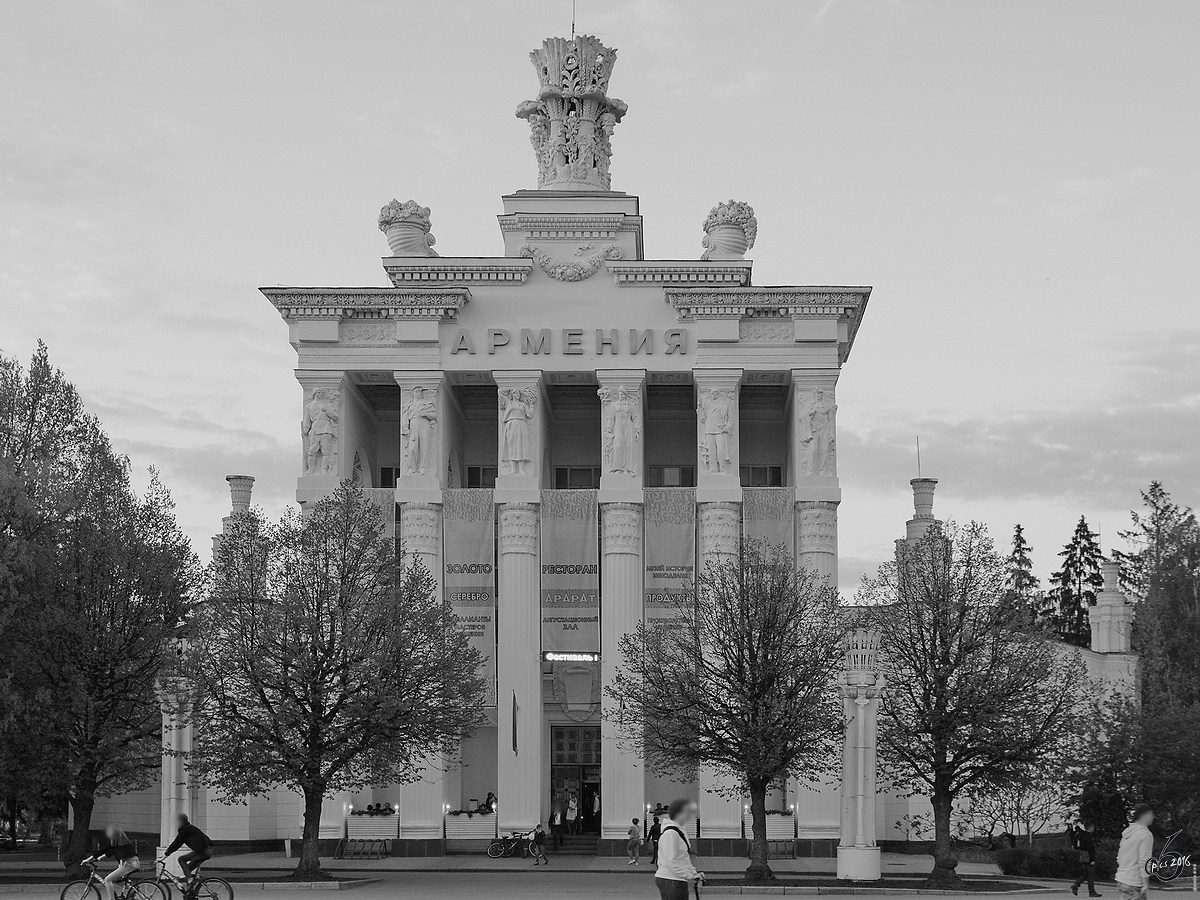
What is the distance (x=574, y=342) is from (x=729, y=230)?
26.2ft

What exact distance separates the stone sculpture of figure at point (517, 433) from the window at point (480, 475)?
799cm

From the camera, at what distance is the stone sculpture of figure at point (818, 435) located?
6206cm

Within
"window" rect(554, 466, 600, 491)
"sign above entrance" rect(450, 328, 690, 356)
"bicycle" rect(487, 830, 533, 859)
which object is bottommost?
"bicycle" rect(487, 830, 533, 859)

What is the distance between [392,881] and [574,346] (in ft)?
79.6

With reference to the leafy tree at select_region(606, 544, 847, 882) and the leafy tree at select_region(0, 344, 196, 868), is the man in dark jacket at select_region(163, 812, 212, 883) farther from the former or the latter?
the leafy tree at select_region(606, 544, 847, 882)

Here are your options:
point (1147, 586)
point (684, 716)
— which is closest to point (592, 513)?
point (684, 716)

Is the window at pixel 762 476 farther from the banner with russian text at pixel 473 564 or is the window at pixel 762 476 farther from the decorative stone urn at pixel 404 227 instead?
the decorative stone urn at pixel 404 227

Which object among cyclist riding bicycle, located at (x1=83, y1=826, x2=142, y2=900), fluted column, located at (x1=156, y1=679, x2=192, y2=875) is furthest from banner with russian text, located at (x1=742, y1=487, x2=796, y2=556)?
cyclist riding bicycle, located at (x1=83, y1=826, x2=142, y2=900)

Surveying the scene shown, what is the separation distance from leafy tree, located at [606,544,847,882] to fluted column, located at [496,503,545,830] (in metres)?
10.9

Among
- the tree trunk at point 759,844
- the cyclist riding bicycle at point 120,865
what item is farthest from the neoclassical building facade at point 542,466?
the cyclist riding bicycle at point 120,865

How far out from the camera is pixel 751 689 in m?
47.1

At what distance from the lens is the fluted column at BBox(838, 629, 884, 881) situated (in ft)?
144

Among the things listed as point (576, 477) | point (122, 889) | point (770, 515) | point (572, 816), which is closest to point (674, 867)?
point (122, 889)

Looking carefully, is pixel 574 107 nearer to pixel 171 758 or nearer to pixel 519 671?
pixel 519 671
